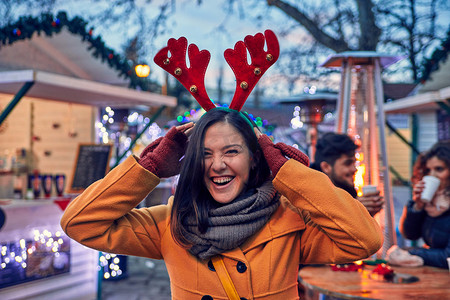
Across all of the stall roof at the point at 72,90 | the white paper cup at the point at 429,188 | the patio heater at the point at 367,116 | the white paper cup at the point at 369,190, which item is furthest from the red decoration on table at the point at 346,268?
the stall roof at the point at 72,90

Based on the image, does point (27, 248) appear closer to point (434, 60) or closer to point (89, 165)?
point (89, 165)

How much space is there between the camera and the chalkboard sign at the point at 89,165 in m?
5.41

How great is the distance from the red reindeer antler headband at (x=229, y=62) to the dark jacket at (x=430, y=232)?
89.5 inches

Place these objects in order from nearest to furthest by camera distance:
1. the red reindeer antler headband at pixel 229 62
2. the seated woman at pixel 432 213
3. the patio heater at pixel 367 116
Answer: the red reindeer antler headband at pixel 229 62 < the seated woman at pixel 432 213 < the patio heater at pixel 367 116

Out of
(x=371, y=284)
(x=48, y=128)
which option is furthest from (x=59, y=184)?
(x=371, y=284)

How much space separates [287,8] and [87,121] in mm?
4989

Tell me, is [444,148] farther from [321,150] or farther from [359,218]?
[359,218]

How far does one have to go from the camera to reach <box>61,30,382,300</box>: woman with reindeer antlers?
1631mm

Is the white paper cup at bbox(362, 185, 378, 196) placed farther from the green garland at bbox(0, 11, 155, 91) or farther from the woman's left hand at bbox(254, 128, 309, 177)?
the green garland at bbox(0, 11, 155, 91)

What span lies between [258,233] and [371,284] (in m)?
1.47

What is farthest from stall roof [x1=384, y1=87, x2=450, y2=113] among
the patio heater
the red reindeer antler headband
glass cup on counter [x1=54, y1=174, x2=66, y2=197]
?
glass cup on counter [x1=54, y1=174, x2=66, y2=197]

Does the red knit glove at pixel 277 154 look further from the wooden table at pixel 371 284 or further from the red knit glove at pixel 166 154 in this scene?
the wooden table at pixel 371 284

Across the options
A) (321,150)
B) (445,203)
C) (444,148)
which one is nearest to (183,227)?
(321,150)

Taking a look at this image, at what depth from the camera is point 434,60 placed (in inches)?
238
